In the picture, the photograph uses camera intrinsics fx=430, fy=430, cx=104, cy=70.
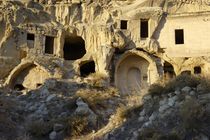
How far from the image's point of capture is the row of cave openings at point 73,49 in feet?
81.4

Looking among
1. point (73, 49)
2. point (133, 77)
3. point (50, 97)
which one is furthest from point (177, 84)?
point (73, 49)

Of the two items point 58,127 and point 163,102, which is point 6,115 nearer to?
point 58,127

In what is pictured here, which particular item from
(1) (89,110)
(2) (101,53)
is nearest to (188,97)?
(1) (89,110)

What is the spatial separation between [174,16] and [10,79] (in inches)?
395

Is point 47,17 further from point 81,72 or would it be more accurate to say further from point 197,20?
point 197,20

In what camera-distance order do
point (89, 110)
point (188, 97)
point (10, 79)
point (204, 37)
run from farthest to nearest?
point (204, 37) → point (10, 79) → point (89, 110) → point (188, 97)

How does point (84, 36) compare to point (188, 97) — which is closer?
point (188, 97)

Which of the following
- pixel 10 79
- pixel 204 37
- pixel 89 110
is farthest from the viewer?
pixel 204 37

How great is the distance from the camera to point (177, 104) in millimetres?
10844

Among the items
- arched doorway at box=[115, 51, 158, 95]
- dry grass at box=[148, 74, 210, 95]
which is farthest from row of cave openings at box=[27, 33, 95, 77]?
dry grass at box=[148, 74, 210, 95]

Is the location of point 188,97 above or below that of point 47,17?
below

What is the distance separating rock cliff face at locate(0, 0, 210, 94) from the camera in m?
23.4

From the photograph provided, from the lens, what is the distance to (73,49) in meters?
27.5

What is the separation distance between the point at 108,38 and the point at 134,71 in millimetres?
2704
